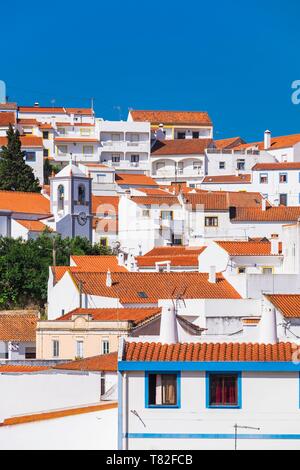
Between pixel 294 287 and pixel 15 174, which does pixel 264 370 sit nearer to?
pixel 294 287

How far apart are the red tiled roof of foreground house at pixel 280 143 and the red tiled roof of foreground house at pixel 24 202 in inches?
887

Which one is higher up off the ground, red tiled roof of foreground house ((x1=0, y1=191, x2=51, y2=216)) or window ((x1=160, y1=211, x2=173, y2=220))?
red tiled roof of foreground house ((x1=0, y1=191, x2=51, y2=216))

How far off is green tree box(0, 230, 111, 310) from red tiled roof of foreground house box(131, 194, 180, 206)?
405 centimetres

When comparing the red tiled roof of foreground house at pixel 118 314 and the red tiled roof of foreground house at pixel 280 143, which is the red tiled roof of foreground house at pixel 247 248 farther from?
the red tiled roof of foreground house at pixel 280 143

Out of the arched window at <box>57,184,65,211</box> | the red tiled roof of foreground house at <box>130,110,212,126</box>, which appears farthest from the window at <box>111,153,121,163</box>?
the arched window at <box>57,184,65,211</box>

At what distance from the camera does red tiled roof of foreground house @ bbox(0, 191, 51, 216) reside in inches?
3435

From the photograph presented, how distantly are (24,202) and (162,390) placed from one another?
64.2 meters

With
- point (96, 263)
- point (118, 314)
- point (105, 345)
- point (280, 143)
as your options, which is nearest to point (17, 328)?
point (118, 314)

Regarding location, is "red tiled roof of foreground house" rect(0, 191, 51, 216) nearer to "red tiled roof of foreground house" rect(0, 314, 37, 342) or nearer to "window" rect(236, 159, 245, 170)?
"window" rect(236, 159, 245, 170)

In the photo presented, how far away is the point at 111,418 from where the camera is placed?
26.5 m

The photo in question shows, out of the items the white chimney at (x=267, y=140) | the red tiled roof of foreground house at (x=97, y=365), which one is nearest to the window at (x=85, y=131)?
the white chimney at (x=267, y=140)

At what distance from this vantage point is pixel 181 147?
111875mm

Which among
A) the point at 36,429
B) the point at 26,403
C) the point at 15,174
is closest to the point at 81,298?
the point at 26,403

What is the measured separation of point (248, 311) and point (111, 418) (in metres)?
23.2
